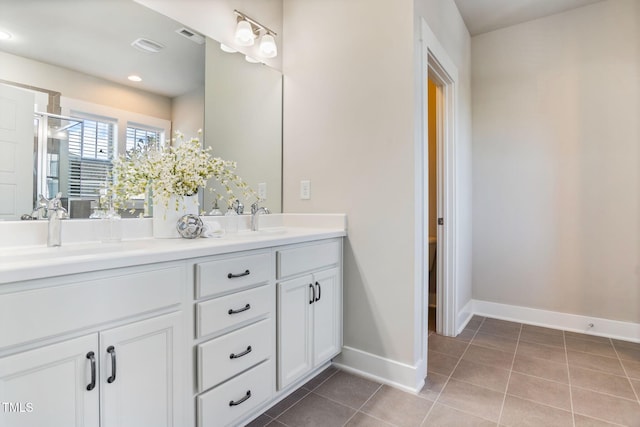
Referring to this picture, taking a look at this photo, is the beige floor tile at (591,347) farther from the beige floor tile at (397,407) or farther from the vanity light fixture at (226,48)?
the vanity light fixture at (226,48)

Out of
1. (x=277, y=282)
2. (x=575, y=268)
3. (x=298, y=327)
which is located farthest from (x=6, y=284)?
(x=575, y=268)

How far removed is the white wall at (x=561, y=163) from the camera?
245cm

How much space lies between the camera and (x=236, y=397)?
1.31 metres

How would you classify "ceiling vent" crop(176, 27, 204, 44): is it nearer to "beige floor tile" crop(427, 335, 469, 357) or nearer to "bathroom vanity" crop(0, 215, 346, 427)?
"bathroom vanity" crop(0, 215, 346, 427)

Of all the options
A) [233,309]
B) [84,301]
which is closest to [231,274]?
[233,309]

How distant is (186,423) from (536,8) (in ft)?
11.9

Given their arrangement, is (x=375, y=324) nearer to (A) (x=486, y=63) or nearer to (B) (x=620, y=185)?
(B) (x=620, y=185)

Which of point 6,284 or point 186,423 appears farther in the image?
point 186,423

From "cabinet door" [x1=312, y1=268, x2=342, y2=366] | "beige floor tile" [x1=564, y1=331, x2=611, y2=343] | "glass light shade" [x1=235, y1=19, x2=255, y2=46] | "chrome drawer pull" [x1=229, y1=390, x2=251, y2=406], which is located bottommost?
"beige floor tile" [x1=564, y1=331, x2=611, y2=343]

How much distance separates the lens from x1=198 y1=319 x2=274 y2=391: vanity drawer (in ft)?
3.92

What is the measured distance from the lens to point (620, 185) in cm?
245

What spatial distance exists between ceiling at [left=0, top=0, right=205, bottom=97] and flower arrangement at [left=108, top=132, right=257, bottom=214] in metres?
0.34

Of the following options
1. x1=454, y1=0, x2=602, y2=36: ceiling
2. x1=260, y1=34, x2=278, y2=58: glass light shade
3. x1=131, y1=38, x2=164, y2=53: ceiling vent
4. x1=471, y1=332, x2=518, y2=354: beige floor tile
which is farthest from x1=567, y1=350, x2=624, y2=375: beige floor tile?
x1=131, y1=38, x2=164, y2=53: ceiling vent

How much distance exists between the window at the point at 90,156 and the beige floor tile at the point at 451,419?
184cm
